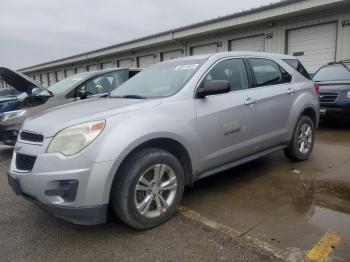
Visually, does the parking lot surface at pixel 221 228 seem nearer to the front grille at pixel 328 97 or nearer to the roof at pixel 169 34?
the front grille at pixel 328 97

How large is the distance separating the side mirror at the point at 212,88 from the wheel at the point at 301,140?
1921 mm

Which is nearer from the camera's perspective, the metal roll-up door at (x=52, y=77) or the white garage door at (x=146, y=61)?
the white garage door at (x=146, y=61)

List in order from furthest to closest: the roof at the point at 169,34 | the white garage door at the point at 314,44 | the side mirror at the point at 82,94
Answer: the roof at the point at 169,34 < the white garage door at the point at 314,44 < the side mirror at the point at 82,94

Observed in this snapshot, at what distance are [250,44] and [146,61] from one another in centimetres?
792

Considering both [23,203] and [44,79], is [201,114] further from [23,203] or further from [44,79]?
[44,79]

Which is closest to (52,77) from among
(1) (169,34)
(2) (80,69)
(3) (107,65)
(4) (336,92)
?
(2) (80,69)

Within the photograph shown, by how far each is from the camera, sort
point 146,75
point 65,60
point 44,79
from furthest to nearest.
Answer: point 44,79 < point 65,60 < point 146,75

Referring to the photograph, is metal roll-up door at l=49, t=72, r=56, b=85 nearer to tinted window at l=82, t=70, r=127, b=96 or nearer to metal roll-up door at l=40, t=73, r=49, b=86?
metal roll-up door at l=40, t=73, r=49, b=86

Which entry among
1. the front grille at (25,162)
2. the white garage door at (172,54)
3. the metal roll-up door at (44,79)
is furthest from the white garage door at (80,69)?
the front grille at (25,162)

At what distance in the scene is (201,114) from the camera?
11.9 feet

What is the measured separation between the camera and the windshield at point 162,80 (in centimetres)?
382

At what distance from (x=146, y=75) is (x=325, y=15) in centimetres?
954

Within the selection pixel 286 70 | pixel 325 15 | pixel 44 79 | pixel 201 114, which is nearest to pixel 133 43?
pixel 325 15

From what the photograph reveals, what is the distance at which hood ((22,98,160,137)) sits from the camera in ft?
9.97
